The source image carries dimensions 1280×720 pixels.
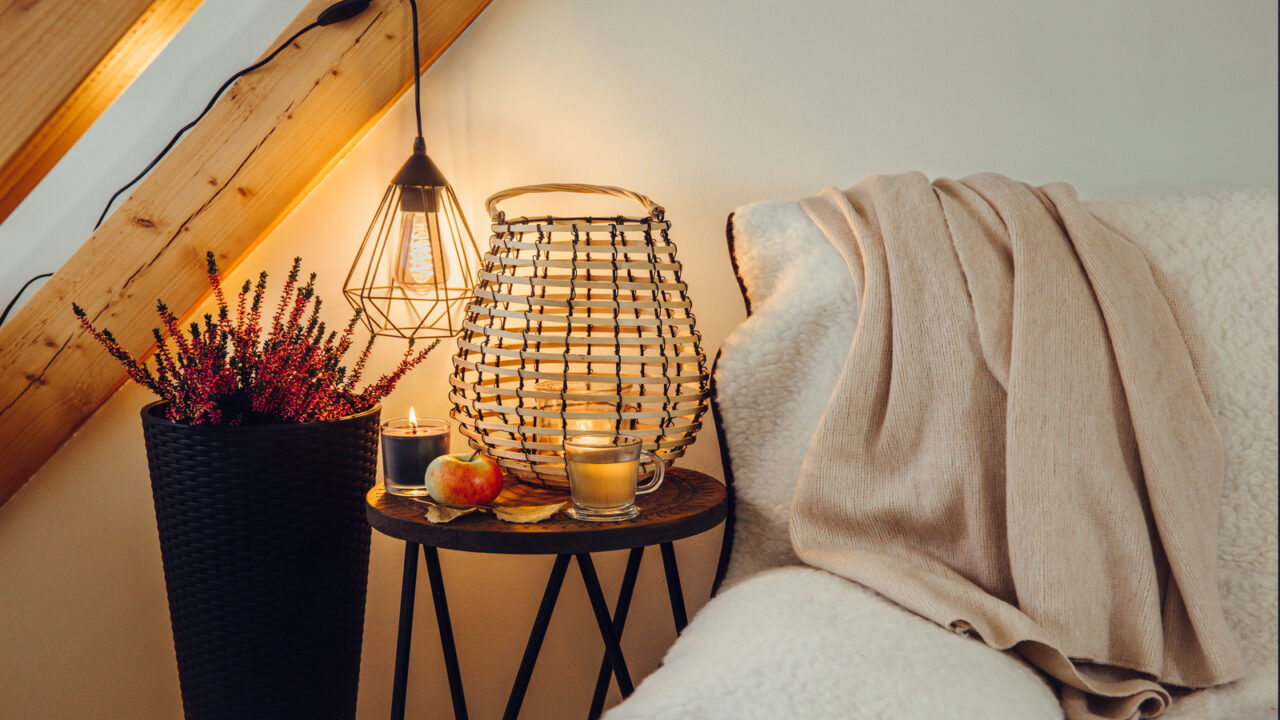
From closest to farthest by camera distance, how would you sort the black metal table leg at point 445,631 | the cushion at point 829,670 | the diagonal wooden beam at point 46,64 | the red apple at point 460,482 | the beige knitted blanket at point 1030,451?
the cushion at point 829,670 < the beige knitted blanket at point 1030,451 < the red apple at point 460,482 < the black metal table leg at point 445,631 < the diagonal wooden beam at point 46,64

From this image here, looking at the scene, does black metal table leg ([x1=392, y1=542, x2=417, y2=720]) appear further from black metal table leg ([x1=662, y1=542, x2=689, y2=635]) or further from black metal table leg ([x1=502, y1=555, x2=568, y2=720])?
black metal table leg ([x1=662, y1=542, x2=689, y2=635])

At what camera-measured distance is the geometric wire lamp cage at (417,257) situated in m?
1.15

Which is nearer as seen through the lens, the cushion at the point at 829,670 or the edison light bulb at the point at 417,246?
the cushion at the point at 829,670

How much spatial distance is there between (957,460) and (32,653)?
1377 mm

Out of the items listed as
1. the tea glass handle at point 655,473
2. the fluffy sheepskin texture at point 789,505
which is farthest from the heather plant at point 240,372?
the fluffy sheepskin texture at point 789,505

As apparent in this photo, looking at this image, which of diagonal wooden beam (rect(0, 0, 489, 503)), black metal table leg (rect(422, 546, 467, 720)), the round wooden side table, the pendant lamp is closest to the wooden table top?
the round wooden side table

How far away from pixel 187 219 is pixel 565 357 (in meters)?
0.63

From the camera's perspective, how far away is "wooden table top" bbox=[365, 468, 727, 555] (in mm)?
856

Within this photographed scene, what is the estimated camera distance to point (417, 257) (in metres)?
1.16

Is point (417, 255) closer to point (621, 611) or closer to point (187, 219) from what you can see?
point (187, 219)

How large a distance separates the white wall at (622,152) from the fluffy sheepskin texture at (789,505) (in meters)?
0.23

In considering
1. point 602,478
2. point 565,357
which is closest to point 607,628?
point 602,478

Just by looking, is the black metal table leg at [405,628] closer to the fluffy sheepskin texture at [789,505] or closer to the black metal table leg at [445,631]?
the black metal table leg at [445,631]

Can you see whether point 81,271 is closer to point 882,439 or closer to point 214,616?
point 214,616
